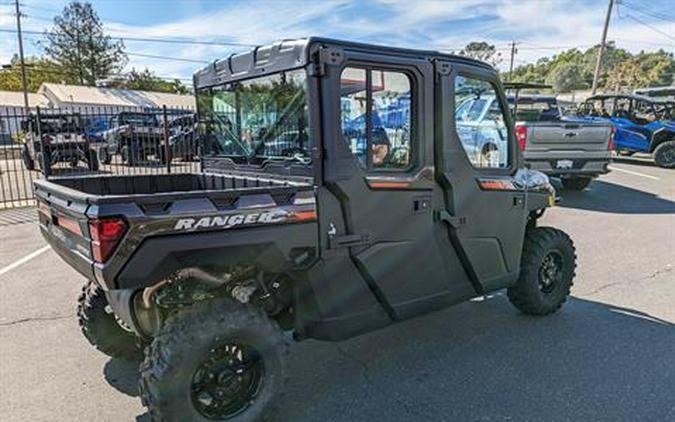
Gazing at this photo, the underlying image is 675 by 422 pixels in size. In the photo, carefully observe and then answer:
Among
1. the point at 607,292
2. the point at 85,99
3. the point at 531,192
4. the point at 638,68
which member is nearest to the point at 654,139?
the point at 607,292

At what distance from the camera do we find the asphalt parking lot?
2969 millimetres

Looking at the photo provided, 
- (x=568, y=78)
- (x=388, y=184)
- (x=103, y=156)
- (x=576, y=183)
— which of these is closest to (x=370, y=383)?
(x=388, y=184)

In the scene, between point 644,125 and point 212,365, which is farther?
point 644,125

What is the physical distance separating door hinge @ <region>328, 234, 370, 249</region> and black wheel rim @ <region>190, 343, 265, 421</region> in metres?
0.78

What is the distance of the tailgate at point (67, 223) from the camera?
242cm

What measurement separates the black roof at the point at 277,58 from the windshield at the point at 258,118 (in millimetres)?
60

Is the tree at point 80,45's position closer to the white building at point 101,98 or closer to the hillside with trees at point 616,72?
the white building at point 101,98

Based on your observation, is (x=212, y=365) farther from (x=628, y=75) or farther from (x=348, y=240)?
(x=628, y=75)

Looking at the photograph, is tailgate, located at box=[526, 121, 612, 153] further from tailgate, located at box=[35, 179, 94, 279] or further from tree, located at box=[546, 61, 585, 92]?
tree, located at box=[546, 61, 585, 92]

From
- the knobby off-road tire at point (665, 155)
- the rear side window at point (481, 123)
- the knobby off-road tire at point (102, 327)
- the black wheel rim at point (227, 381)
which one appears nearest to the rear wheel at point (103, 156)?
the knobby off-road tire at point (102, 327)

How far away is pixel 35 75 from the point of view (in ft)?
200

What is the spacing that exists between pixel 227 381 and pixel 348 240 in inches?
42.7

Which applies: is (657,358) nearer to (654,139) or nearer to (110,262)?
(110,262)

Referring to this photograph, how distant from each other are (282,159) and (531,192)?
2.24 metres
